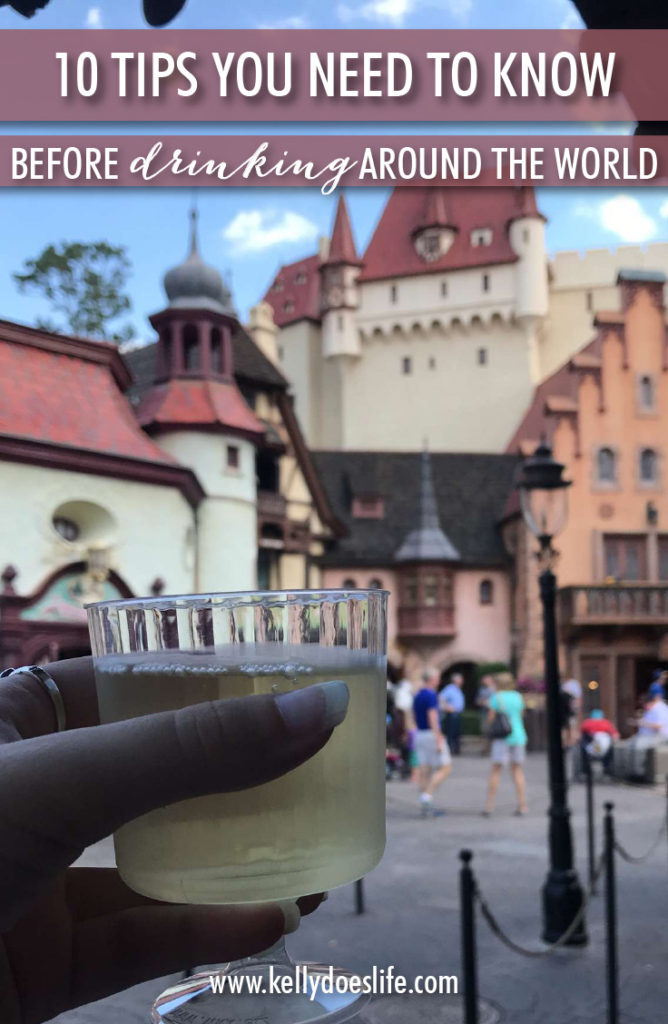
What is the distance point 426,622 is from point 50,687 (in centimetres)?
2457

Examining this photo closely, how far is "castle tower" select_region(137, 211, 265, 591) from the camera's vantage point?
1773cm

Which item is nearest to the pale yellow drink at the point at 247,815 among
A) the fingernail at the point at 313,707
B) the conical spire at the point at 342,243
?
the fingernail at the point at 313,707

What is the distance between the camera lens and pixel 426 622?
83.4 feet

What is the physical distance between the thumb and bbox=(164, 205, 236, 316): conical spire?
59.3 ft

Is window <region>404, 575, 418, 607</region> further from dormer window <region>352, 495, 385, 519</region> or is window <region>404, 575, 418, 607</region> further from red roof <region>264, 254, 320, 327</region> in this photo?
red roof <region>264, 254, 320, 327</region>

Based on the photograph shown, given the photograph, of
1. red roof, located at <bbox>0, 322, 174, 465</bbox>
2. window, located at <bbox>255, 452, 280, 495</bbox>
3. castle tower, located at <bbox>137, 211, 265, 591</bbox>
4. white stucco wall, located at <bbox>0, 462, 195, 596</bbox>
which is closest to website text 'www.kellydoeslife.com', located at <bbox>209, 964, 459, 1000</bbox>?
red roof, located at <bbox>0, 322, 174, 465</bbox>

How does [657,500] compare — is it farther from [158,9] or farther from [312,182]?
[158,9]

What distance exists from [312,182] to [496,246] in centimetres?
3192

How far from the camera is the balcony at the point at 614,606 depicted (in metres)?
23.3

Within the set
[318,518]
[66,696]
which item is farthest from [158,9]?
[318,518]

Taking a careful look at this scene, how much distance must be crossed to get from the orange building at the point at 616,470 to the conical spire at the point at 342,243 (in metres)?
13.7

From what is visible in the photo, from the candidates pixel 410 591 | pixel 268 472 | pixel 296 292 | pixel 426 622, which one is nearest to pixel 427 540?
pixel 410 591

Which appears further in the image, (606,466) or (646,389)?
(646,389)

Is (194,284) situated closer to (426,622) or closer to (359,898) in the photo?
(426,622)
